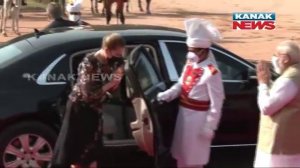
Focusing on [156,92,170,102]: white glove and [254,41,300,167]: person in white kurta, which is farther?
[156,92,170,102]: white glove

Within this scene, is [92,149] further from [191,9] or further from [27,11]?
[191,9]

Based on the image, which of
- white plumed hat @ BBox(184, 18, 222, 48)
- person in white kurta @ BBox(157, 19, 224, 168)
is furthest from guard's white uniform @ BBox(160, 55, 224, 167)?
white plumed hat @ BBox(184, 18, 222, 48)

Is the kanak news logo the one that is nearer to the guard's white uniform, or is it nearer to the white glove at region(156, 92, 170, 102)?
the white glove at region(156, 92, 170, 102)

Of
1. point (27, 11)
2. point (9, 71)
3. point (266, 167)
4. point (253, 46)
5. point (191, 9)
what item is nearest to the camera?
point (266, 167)

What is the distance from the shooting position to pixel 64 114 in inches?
257

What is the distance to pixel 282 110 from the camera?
232 inches

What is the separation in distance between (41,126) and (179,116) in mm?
1320

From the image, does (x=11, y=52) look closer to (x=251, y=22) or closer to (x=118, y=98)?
(x=118, y=98)

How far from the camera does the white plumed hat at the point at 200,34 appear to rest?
643cm

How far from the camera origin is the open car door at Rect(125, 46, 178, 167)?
626cm

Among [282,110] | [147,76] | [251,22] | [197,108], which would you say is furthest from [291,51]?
[251,22]

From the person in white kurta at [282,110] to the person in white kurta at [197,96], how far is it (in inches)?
19.2

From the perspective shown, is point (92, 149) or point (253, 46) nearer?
point (92, 149)

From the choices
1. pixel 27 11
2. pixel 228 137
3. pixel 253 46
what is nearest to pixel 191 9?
pixel 27 11
